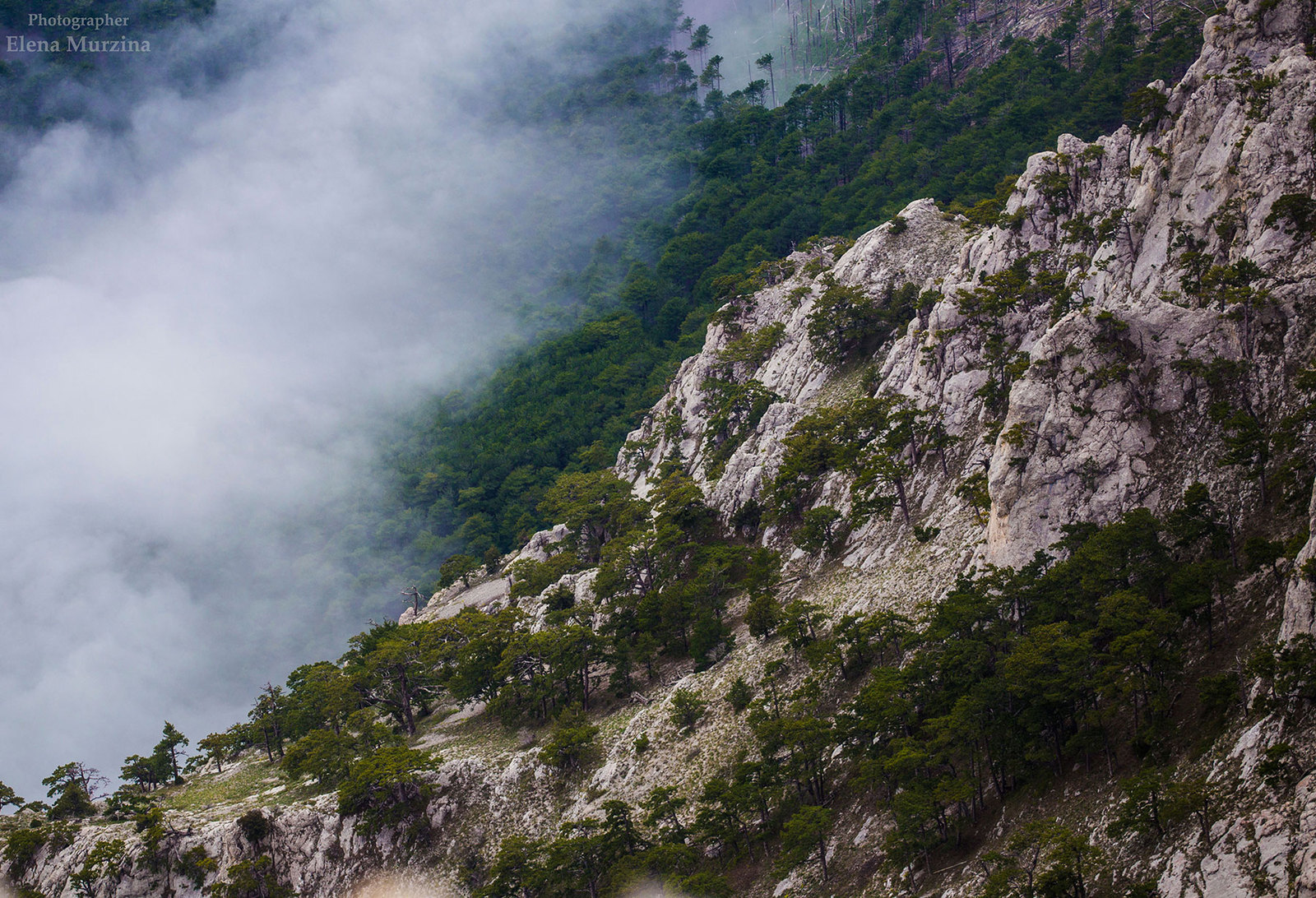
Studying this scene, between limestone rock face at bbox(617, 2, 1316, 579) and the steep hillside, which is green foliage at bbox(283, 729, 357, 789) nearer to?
the steep hillside

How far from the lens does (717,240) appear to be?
175875 mm

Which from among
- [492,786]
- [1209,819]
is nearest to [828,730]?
[1209,819]

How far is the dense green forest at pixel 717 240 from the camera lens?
132 m

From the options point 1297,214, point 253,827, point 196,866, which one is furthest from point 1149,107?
point 196,866

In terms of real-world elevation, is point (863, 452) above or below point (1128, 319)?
above

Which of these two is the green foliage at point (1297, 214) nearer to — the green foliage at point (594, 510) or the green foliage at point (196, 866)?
the green foliage at point (594, 510)

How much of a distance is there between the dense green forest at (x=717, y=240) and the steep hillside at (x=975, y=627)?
47.3 m

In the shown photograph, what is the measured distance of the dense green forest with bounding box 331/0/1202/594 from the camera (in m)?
132

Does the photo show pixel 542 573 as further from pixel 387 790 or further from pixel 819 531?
pixel 819 531

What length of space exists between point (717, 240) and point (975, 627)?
13240cm

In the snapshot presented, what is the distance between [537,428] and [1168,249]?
10775 cm

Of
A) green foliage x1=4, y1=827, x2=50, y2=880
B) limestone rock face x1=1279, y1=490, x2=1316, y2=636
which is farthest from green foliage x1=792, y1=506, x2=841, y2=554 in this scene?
green foliage x1=4, y1=827, x2=50, y2=880

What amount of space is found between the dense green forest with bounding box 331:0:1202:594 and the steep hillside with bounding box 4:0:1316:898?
155 ft

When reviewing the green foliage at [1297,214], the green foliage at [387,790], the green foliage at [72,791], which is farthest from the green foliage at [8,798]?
the green foliage at [1297,214]
